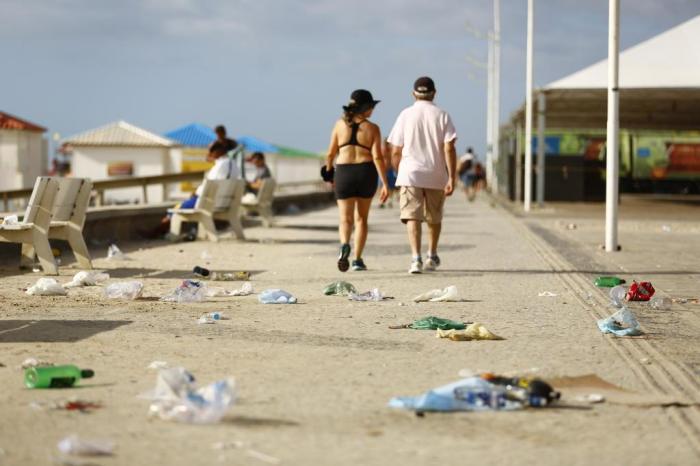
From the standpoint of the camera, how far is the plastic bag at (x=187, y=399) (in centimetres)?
597

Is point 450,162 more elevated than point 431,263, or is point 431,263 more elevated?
point 450,162

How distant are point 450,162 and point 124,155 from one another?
101 feet

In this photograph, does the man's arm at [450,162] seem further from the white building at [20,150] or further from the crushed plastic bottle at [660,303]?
the white building at [20,150]

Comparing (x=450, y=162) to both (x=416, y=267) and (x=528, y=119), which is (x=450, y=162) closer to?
(x=416, y=267)

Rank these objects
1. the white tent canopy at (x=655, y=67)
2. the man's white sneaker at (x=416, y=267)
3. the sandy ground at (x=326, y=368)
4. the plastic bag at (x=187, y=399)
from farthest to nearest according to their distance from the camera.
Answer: the white tent canopy at (x=655, y=67)
the man's white sneaker at (x=416, y=267)
the plastic bag at (x=187, y=399)
the sandy ground at (x=326, y=368)

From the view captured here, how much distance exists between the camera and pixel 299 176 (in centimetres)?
6369

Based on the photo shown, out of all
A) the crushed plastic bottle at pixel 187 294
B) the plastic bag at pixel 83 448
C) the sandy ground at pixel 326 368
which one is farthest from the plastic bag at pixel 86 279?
the plastic bag at pixel 83 448

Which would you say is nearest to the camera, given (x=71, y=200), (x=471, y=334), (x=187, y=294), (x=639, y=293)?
(x=471, y=334)

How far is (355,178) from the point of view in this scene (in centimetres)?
1493

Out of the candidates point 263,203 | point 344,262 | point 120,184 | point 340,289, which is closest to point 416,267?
point 344,262

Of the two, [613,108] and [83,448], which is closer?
[83,448]

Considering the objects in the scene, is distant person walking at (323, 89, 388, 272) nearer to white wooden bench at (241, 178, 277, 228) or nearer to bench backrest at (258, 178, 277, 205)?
white wooden bench at (241, 178, 277, 228)

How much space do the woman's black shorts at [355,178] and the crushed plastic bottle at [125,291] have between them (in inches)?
155

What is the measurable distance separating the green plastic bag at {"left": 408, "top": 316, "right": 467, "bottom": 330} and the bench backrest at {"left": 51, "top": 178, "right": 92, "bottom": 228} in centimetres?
582
